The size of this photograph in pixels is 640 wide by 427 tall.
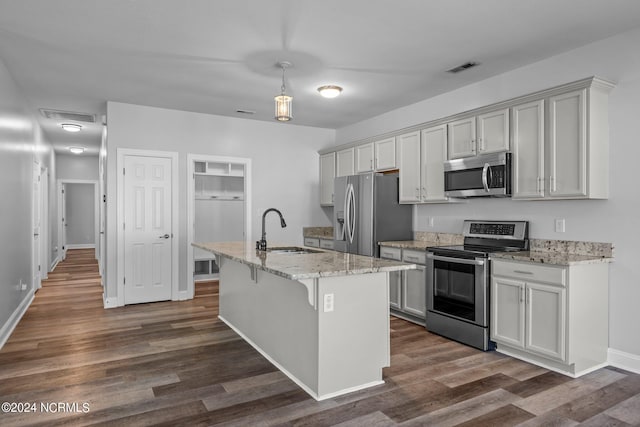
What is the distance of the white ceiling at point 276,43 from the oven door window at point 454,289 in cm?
189

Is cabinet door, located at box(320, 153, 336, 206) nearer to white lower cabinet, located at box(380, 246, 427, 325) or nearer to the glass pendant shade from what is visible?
white lower cabinet, located at box(380, 246, 427, 325)

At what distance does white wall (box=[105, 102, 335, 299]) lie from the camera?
521cm

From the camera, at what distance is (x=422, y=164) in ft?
Answer: 15.2

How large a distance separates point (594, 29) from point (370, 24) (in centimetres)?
169

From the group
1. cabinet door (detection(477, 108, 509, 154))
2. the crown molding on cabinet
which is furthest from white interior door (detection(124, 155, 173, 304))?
cabinet door (detection(477, 108, 509, 154))

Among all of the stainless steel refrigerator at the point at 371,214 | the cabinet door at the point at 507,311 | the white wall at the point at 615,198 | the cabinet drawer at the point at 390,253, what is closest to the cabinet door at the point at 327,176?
the stainless steel refrigerator at the point at 371,214

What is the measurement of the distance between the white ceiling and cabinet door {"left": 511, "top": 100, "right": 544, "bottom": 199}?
20.8 inches

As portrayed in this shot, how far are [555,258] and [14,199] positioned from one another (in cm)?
512

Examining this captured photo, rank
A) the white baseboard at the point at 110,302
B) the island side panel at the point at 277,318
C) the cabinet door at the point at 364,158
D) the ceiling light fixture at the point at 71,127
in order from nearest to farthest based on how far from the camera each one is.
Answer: the island side panel at the point at 277,318
the white baseboard at the point at 110,302
the cabinet door at the point at 364,158
the ceiling light fixture at the point at 71,127

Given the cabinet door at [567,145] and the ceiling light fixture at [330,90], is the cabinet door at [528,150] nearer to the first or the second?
the cabinet door at [567,145]

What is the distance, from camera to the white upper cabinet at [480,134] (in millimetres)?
3748

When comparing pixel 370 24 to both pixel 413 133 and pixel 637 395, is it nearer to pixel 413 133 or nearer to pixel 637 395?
pixel 413 133

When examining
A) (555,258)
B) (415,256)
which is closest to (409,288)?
(415,256)

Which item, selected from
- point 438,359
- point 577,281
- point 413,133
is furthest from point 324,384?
point 413,133
